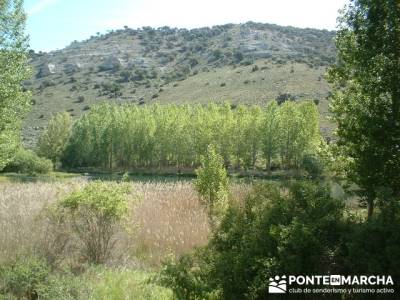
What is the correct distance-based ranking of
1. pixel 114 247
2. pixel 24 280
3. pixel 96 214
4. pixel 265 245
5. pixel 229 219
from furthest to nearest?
pixel 114 247 < pixel 96 214 < pixel 24 280 < pixel 229 219 < pixel 265 245

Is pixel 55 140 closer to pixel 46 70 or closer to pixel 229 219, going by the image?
pixel 229 219

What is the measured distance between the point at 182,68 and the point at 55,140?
68.7 metres

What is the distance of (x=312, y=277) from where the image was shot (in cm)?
526

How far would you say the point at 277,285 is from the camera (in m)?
5.25

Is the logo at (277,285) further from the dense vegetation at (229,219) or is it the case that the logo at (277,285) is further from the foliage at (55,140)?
the foliage at (55,140)

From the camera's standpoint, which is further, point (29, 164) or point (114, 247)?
point (29, 164)

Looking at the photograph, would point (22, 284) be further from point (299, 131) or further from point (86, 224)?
point (299, 131)

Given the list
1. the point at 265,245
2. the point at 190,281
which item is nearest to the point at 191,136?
the point at 190,281

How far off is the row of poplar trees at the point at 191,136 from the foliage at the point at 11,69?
28223mm

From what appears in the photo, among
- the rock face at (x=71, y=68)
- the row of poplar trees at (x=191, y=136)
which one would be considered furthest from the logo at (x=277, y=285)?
the rock face at (x=71, y=68)

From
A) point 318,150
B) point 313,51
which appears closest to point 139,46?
point 313,51

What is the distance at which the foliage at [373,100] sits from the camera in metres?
7.50

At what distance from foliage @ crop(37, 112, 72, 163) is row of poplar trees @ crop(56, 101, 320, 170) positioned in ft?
3.16

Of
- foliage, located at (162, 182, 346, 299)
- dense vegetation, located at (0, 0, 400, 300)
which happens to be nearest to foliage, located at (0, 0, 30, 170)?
dense vegetation, located at (0, 0, 400, 300)
